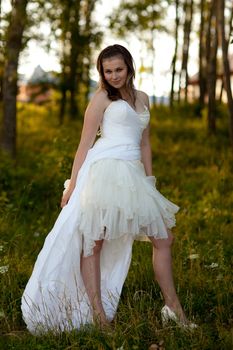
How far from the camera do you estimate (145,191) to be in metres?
4.76

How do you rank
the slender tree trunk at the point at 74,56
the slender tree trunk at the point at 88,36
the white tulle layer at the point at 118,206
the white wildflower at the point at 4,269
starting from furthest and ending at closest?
the slender tree trunk at the point at 88,36, the slender tree trunk at the point at 74,56, the white wildflower at the point at 4,269, the white tulle layer at the point at 118,206

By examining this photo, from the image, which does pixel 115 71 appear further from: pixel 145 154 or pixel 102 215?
pixel 102 215

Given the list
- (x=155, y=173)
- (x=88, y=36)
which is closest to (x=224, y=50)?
(x=155, y=173)

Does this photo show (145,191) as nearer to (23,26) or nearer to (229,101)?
(229,101)

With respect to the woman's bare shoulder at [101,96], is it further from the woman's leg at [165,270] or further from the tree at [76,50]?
the tree at [76,50]

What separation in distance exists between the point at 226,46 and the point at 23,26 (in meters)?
3.80

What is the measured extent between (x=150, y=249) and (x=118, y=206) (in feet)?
6.81

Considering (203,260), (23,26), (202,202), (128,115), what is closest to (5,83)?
(23,26)

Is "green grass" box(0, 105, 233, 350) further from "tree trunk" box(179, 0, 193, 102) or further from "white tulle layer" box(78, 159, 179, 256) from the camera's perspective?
"tree trunk" box(179, 0, 193, 102)

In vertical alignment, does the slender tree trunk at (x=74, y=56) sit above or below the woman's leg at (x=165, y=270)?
above

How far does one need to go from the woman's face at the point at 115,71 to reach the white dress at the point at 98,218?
15cm

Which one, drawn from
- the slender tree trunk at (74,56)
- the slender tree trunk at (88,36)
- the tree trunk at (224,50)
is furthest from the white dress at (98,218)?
the slender tree trunk at (88,36)

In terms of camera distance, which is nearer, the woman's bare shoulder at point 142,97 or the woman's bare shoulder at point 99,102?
the woman's bare shoulder at point 99,102

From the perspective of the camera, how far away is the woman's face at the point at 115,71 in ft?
15.6
